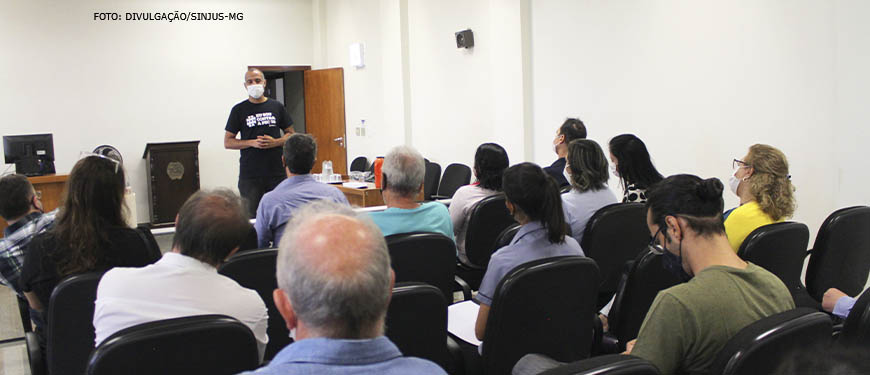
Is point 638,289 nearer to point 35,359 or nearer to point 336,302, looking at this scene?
point 336,302

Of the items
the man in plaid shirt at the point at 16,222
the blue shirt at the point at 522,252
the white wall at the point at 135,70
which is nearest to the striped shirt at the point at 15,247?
the man in plaid shirt at the point at 16,222

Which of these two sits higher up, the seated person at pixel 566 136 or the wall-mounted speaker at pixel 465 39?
the wall-mounted speaker at pixel 465 39

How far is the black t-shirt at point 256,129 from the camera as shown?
18.5ft

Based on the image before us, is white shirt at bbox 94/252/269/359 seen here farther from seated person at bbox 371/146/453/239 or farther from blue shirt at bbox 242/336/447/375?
seated person at bbox 371/146/453/239

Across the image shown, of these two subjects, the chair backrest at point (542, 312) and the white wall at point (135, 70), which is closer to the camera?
the chair backrest at point (542, 312)

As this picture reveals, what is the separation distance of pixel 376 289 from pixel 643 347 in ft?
2.51

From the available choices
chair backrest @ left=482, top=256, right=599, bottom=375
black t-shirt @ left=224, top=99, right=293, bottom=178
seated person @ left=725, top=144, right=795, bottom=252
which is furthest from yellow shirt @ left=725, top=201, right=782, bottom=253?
black t-shirt @ left=224, top=99, right=293, bottom=178

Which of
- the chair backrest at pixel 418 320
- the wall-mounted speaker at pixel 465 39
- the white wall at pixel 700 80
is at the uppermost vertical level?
the wall-mounted speaker at pixel 465 39

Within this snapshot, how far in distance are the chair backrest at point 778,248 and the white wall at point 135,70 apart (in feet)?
26.4

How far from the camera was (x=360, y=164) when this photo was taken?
8.80 m

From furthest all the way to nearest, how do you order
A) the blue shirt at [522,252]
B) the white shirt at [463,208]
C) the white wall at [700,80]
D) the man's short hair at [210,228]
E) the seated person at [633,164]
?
the white wall at [700,80] < the white shirt at [463,208] < the seated person at [633,164] < the blue shirt at [522,252] < the man's short hair at [210,228]

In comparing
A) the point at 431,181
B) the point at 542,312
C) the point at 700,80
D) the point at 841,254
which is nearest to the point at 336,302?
the point at 542,312

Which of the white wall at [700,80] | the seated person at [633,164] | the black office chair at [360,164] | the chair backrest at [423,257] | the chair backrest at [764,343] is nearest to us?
the chair backrest at [764,343]

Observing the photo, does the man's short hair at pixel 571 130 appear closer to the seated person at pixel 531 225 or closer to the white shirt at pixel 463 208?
the white shirt at pixel 463 208
